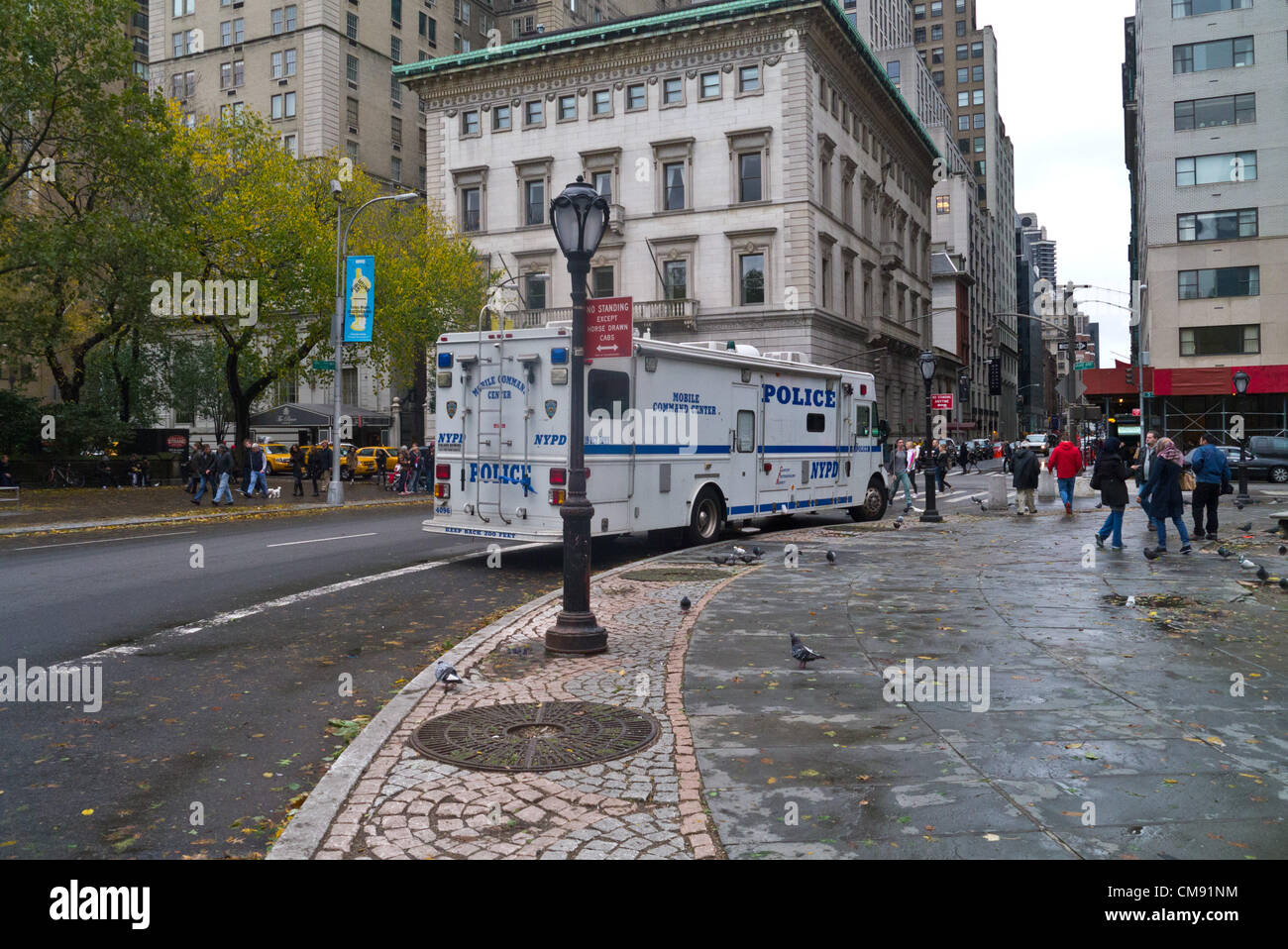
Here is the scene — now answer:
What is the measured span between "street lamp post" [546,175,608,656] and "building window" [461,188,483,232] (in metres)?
49.6

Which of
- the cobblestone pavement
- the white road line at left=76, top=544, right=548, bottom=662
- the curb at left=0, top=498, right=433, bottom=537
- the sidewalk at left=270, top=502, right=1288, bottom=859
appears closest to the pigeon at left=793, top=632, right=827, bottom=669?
the sidewalk at left=270, top=502, right=1288, bottom=859

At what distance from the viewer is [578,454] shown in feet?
27.2

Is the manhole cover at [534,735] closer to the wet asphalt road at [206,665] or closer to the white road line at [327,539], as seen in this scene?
the wet asphalt road at [206,665]

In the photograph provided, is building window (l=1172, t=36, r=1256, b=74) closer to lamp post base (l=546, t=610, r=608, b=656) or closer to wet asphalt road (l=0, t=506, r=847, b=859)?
wet asphalt road (l=0, t=506, r=847, b=859)

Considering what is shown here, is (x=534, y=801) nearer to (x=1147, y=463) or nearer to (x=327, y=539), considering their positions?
(x=327, y=539)

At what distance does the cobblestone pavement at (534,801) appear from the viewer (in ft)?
13.9

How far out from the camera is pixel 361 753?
5.42 meters

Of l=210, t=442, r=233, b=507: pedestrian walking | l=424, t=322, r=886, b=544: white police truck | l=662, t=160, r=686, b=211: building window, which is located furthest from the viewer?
l=662, t=160, r=686, b=211: building window

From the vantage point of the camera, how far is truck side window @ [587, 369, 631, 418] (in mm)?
13305

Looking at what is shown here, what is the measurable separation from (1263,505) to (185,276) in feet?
104

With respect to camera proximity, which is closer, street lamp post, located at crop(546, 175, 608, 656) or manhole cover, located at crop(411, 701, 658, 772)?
manhole cover, located at crop(411, 701, 658, 772)

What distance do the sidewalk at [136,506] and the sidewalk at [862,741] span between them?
15.8 metres

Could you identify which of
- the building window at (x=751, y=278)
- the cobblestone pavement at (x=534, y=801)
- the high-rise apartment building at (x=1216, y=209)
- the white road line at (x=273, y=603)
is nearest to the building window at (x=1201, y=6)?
the high-rise apartment building at (x=1216, y=209)

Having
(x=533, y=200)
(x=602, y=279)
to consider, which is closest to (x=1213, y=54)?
(x=602, y=279)
